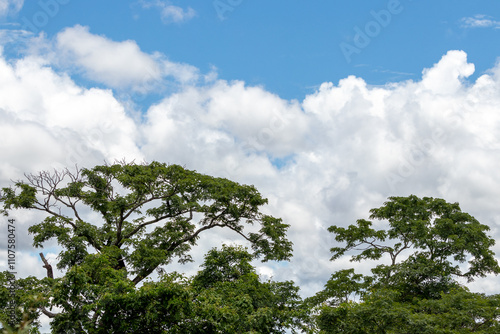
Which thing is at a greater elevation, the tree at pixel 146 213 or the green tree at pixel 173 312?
the tree at pixel 146 213

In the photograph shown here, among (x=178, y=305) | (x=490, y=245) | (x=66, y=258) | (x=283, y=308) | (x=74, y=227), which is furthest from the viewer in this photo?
(x=490, y=245)

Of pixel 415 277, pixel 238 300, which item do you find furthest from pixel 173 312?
pixel 415 277

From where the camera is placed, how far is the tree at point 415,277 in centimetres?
1827

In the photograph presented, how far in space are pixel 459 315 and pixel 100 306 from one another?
46.2 feet

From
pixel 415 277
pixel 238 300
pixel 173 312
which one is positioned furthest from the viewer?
pixel 415 277

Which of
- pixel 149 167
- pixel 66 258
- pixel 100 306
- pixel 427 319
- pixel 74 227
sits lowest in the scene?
pixel 100 306

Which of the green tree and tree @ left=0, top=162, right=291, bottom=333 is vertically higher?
tree @ left=0, top=162, right=291, bottom=333

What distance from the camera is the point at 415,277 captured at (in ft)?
82.9

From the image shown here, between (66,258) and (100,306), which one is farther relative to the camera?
(66,258)

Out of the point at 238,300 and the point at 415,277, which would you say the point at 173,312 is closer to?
the point at 238,300

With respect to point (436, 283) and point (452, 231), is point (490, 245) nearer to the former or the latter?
point (452, 231)

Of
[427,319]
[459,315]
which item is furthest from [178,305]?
[459,315]

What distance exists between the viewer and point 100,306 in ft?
43.5

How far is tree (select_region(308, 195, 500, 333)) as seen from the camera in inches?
719
